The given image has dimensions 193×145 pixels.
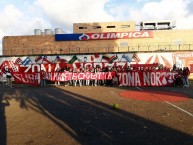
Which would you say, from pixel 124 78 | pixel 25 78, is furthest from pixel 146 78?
pixel 25 78

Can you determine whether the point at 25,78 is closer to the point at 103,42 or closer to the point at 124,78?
the point at 124,78

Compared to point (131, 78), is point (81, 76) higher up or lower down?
higher up

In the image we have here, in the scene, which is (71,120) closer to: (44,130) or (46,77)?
(44,130)

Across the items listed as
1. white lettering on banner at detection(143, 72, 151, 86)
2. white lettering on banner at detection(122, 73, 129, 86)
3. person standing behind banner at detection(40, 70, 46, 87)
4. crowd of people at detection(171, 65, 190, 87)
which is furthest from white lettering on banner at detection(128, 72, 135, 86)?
person standing behind banner at detection(40, 70, 46, 87)

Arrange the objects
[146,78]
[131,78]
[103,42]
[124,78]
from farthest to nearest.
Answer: [103,42], [124,78], [131,78], [146,78]

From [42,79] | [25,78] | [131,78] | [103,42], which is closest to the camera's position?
[131,78]

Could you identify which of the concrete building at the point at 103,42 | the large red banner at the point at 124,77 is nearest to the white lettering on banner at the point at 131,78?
the large red banner at the point at 124,77

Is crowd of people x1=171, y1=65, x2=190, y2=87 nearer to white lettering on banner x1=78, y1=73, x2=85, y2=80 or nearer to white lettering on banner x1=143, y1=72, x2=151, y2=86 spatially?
white lettering on banner x1=143, y1=72, x2=151, y2=86

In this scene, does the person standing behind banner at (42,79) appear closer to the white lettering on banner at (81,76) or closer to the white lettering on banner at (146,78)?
the white lettering on banner at (81,76)

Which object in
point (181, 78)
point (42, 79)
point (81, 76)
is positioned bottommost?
point (42, 79)

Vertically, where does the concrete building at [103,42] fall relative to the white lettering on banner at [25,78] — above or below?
above

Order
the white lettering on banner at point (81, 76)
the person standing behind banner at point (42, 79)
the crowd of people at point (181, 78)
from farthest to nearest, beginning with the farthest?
the person standing behind banner at point (42, 79)
the white lettering on banner at point (81, 76)
the crowd of people at point (181, 78)

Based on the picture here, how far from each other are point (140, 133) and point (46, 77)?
19923 millimetres

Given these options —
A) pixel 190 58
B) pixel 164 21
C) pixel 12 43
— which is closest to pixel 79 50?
pixel 12 43
